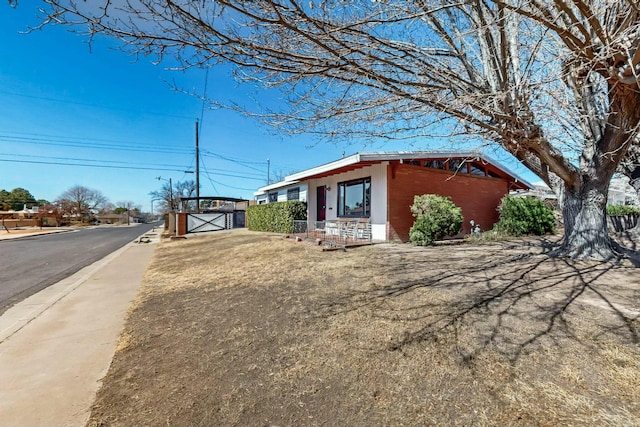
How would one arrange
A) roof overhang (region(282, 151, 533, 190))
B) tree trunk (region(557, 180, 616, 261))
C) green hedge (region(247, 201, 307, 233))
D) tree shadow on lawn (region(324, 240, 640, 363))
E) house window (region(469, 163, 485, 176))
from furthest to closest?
green hedge (region(247, 201, 307, 233)) → house window (region(469, 163, 485, 176)) → roof overhang (region(282, 151, 533, 190)) → tree trunk (region(557, 180, 616, 261)) → tree shadow on lawn (region(324, 240, 640, 363))

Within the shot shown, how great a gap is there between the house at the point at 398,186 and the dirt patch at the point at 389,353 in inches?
188

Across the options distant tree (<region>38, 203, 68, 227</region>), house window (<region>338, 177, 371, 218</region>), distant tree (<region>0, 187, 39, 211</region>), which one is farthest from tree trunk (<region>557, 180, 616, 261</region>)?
distant tree (<region>0, 187, 39, 211</region>)

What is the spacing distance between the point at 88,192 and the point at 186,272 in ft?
221

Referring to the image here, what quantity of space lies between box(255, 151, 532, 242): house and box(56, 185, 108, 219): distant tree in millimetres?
52582

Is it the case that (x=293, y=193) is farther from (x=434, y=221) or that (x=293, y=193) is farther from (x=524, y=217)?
(x=524, y=217)

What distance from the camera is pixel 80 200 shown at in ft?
182

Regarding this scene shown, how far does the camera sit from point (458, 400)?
194 cm

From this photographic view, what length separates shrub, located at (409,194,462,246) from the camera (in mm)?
8578

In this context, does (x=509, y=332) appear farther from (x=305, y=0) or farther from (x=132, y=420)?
(x=305, y=0)

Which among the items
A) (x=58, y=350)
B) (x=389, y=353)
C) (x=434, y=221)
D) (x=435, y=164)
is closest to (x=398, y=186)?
(x=434, y=221)

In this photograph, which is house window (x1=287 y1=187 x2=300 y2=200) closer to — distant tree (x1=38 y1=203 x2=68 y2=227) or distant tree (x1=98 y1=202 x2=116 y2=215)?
distant tree (x1=38 y1=203 x2=68 y2=227)

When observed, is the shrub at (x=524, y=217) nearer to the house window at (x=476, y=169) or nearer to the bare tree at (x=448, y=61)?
the house window at (x=476, y=169)

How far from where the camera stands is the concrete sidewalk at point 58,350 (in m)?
2.08

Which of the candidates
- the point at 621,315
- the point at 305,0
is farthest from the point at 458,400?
the point at 305,0
